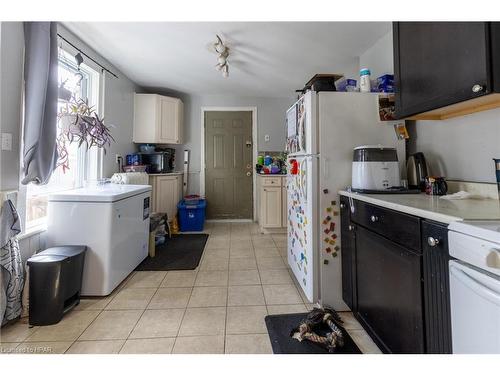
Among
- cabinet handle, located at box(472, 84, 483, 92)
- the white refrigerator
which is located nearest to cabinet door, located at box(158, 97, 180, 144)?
the white refrigerator

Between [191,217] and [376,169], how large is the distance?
117 inches

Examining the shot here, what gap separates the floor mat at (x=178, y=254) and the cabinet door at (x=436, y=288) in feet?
6.64

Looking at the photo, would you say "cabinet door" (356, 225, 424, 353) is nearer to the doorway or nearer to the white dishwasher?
the white dishwasher

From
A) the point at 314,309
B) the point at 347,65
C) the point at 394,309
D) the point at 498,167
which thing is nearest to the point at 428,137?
the point at 498,167

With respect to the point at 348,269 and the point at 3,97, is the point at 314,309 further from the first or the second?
the point at 3,97

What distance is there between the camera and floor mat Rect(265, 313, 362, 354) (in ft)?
4.30

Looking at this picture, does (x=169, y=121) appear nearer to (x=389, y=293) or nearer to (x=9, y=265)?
(x=9, y=265)

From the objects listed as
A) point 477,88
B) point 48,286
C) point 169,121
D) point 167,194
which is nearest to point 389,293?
point 477,88

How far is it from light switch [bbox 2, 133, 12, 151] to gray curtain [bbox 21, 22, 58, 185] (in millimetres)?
80

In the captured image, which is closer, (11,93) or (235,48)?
(11,93)

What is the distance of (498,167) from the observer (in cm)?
119

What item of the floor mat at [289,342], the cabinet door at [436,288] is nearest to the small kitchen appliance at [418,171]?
the cabinet door at [436,288]

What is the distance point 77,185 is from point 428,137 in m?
3.34

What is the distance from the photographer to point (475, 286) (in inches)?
27.1
